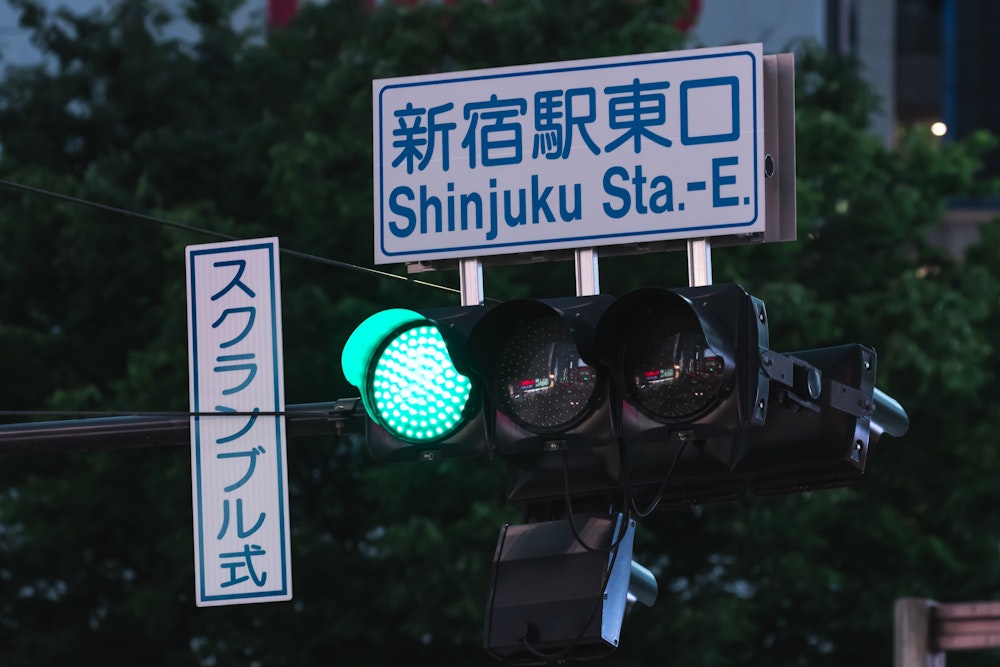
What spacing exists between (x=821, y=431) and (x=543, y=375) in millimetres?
1016

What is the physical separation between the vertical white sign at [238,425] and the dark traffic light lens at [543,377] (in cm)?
183

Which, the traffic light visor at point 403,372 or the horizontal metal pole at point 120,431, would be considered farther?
the horizontal metal pole at point 120,431

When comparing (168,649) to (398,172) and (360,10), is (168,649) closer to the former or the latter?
(360,10)

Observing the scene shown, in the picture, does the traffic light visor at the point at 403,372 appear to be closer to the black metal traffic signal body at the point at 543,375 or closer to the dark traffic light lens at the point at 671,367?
the black metal traffic signal body at the point at 543,375

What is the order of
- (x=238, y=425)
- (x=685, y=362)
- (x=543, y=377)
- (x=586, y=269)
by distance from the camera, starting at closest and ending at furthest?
(x=685, y=362) → (x=543, y=377) → (x=586, y=269) → (x=238, y=425)

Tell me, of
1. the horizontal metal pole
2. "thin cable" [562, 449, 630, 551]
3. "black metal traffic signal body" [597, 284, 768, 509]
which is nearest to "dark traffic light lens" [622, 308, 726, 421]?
"black metal traffic signal body" [597, 284, 768, 509]

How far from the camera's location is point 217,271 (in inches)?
309

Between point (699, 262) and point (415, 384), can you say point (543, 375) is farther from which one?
point (699, 262)

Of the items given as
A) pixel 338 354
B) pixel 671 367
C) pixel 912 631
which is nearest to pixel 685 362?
pixel 671 367

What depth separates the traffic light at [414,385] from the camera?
246 inches

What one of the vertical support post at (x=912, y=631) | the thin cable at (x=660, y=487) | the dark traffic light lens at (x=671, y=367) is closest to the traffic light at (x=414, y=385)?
the thin cable at (x=660, y=487)

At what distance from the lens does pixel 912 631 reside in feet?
52.3

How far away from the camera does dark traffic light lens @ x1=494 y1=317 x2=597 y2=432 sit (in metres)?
6.00

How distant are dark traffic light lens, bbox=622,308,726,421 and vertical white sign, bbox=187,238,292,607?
2184mm
